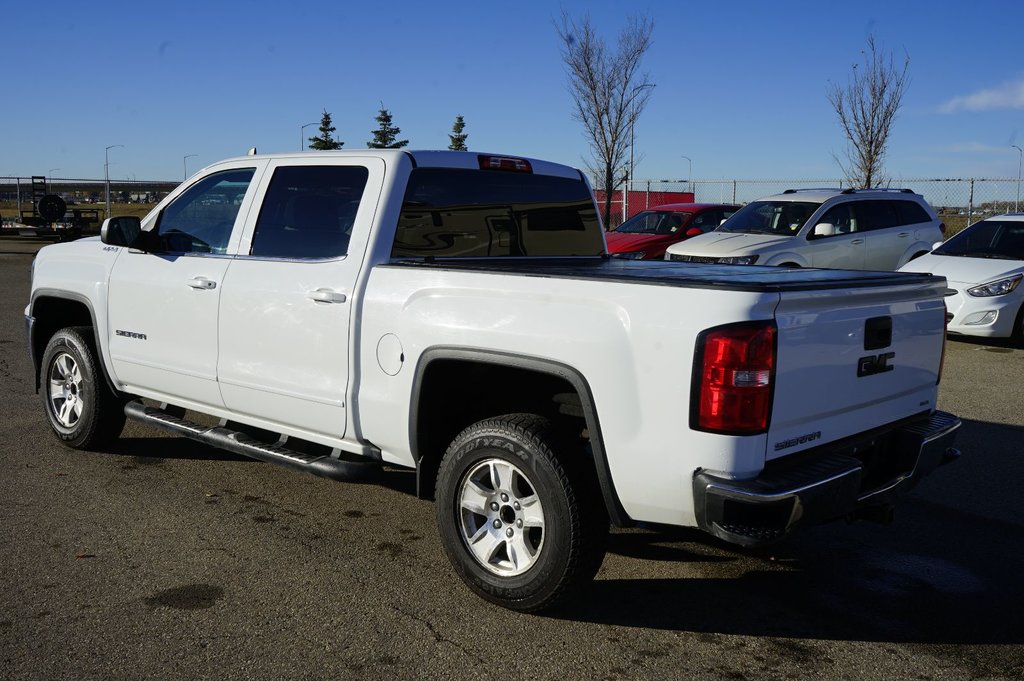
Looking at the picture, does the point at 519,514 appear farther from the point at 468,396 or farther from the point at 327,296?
the point at 327,296

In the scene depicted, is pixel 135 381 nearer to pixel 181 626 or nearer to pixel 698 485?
pixel 181 626

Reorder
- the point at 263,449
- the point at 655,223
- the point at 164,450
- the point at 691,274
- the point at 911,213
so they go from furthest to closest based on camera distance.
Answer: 1. the point at 655,223
2. the point at 911,213
3. the point at 164,450
4. the point at 263,449
5. the point at 691,274

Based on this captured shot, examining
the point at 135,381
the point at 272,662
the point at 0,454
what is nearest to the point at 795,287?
the point at 272,662

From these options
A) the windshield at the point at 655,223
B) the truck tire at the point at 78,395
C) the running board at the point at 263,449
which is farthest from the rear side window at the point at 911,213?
the truck tire at the point at 78,395

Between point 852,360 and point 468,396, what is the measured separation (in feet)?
5.68

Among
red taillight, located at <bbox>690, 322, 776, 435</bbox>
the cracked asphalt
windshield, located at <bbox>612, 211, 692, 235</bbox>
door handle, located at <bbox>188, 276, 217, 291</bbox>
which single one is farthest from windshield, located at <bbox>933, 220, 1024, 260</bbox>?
door handle, located at <bbox>188, 276, 217, 291</bbox>

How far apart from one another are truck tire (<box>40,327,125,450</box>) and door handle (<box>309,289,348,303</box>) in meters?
2.29

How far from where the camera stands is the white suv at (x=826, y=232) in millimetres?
13117

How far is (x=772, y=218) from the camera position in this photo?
1413 centimetres

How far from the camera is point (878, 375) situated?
402cm

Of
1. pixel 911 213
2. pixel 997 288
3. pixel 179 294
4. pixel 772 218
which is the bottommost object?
pixel 997 288

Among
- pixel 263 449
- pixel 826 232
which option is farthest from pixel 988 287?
pixel 263 449

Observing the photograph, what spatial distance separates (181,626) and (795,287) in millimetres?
2729

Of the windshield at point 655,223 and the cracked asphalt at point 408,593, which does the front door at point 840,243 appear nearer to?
the windshield at point 655,223
